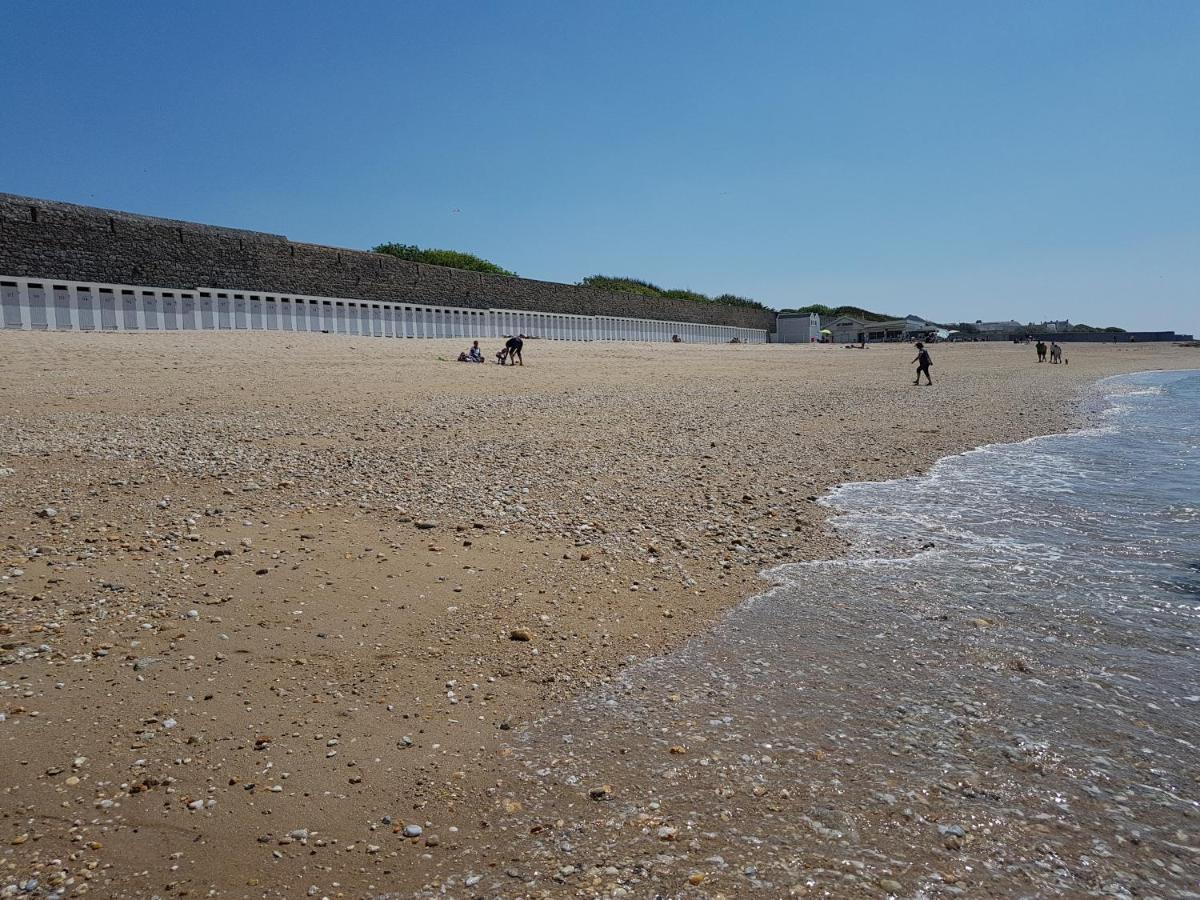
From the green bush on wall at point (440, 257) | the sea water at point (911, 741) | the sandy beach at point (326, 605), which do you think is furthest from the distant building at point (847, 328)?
the sea water at point (911, 741)

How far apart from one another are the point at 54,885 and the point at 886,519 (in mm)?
7146

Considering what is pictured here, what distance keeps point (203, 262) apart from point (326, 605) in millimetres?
29874

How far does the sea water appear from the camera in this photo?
281cm

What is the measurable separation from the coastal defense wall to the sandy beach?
52.7 feet

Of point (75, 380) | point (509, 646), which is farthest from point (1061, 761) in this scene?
point (75, 380)

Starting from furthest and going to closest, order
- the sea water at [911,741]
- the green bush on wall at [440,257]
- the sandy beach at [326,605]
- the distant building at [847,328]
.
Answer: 1. the distant building at [847,328]
2. the green bush on wall at [440,257]
3. the sandy beach at [326,605]
4. the sea water at [911,741]

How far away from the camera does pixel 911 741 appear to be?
3.66m

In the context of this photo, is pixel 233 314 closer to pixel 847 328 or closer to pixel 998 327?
pixel 847 328

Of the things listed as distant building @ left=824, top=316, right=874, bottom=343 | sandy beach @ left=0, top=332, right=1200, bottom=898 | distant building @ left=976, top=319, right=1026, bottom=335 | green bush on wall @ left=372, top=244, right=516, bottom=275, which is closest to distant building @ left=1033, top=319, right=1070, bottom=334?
distant building @ left=976, top=319, right=1026, bottom=335

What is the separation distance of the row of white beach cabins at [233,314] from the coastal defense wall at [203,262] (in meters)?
0.94

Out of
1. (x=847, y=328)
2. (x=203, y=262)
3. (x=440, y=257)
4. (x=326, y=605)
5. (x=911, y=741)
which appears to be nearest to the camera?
(x=911, y=741)

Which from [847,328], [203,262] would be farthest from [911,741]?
[847,328]

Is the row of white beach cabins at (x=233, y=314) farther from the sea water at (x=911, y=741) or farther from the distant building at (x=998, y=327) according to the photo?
the distant building at (x=998, y=327)

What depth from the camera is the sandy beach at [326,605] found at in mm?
2918
